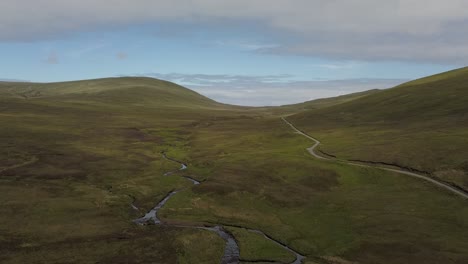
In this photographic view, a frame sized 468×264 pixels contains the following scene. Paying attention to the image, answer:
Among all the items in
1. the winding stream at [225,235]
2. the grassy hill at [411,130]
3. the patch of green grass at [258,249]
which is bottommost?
the winding stream at [225,235]

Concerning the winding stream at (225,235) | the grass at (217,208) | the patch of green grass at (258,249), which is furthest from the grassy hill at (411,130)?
the patch of green grass at (258,249)

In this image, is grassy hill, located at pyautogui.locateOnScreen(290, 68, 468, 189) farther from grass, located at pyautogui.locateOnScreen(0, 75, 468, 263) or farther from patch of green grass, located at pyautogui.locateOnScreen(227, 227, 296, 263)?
patch of green grass, located at pyautogui.locateOnScreen(227, 227, 296, 263)

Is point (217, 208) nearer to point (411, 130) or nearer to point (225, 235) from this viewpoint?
point (225, 235)

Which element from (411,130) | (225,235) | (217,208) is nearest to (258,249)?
(225,235)

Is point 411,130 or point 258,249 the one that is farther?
point 411,130

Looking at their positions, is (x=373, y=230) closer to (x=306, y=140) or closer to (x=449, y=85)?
(x=306, y=140)

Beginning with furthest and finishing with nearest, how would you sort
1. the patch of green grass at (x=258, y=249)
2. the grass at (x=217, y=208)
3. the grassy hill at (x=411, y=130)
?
the grassy hill at (x=411, y=130) → the grass at (x=217, y=208) → the patch of green grass at (x=258, y=249)

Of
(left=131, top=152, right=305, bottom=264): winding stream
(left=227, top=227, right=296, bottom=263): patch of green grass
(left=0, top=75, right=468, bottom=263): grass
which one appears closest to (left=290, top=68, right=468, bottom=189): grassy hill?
(left=0, top=75, right=468, bottom=263): grass

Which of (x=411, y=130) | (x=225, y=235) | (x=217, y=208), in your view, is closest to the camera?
(x=225, y=235)

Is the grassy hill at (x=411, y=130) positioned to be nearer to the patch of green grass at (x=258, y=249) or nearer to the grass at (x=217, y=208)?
the grass at (x=217, y=208)
